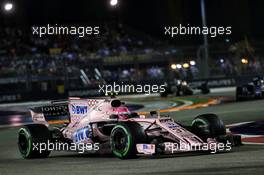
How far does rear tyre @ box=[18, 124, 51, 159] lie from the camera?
11242mm

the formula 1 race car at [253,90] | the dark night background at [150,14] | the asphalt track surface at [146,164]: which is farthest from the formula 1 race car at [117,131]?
the dark night background at [150,14]

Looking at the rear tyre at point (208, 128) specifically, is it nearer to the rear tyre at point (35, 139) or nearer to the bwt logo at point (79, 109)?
the bwt logo at point (79, 109)

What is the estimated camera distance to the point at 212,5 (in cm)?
4241

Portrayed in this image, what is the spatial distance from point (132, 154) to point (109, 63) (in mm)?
26292

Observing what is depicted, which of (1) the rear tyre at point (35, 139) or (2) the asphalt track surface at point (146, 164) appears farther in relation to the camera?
(1) the rear tyre at point (35, 139)

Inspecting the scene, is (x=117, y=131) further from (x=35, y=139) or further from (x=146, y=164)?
(x=35, y=139)

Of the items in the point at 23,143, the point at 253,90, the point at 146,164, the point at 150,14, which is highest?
the point at 150,14

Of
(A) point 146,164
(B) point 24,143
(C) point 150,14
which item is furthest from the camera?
(C) point 150,14

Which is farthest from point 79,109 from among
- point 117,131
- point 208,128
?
point 208,128

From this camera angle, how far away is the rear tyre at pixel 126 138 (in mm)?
9688

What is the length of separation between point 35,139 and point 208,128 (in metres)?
2.95

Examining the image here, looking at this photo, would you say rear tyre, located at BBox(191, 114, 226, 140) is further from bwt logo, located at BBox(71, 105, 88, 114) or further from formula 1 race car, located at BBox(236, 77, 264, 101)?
formula 1 race car, located at BBox(236, 77, 264, 101)

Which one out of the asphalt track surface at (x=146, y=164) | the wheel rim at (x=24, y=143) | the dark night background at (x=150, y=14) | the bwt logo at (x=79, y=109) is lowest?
the asphalt track surface at (x=146, y=164)

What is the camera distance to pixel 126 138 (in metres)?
9.77
